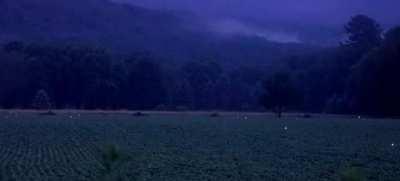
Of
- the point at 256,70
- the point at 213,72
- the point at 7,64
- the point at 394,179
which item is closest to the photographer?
the point at 394,179

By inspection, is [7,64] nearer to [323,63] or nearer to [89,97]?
[89,97]

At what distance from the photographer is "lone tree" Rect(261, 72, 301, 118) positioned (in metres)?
88.7

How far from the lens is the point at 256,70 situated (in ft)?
457

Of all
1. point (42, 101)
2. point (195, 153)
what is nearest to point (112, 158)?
point (195, 153)

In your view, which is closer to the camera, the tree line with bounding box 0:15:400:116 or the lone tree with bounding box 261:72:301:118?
the tree line with bounding box 0:15:400:116

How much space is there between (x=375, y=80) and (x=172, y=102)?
116ft

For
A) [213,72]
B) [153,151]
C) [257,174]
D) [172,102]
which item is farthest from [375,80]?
[257,174]

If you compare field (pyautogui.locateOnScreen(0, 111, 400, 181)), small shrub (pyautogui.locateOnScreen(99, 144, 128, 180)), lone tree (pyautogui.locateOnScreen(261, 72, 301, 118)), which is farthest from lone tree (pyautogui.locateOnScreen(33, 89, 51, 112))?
small shrub (pyautogui.locateOnScreen(99, 144, 128, 180))

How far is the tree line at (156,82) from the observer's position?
3393 inches

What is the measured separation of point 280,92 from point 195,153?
55.9 meters

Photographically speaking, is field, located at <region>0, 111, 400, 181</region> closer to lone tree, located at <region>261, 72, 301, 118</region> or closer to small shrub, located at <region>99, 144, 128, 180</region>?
small shrub, located at <region>99, 144, 128, 180</region>

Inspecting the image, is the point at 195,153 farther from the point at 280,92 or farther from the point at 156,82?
the point at 156,82

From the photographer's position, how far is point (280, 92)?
88812mm

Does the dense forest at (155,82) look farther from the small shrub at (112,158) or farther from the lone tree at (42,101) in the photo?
the small shrub at (112,158)
